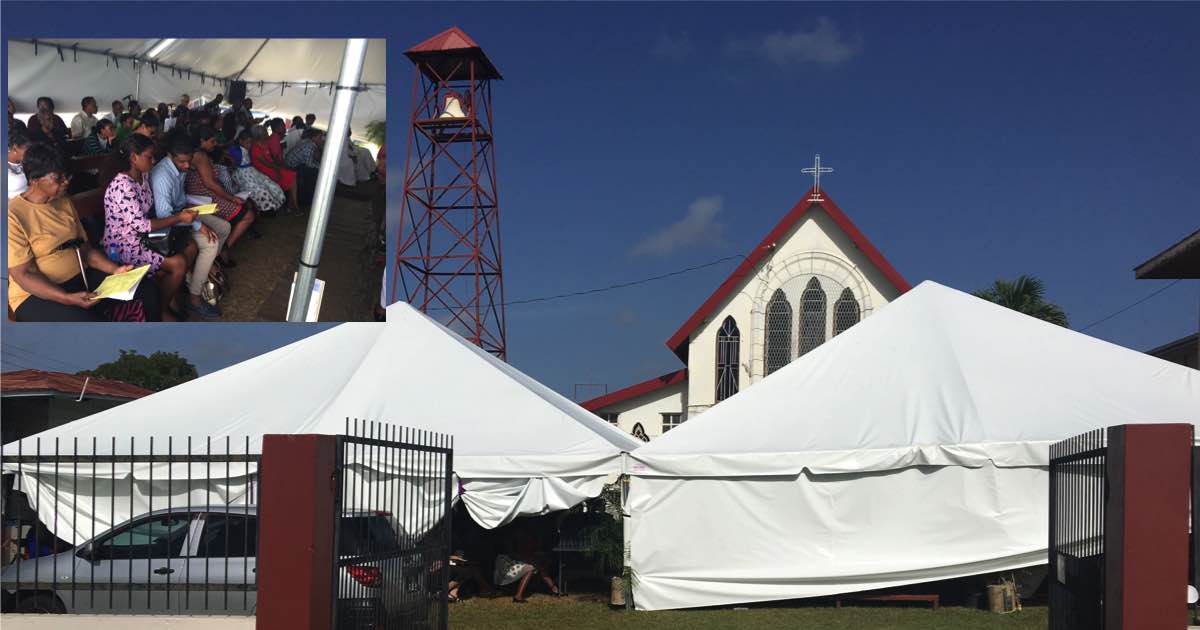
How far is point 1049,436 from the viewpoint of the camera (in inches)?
597

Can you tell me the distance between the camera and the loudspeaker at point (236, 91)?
2562 centimetres

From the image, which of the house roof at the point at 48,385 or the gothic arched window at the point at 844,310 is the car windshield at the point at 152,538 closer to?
the house roof at the point at 48,385

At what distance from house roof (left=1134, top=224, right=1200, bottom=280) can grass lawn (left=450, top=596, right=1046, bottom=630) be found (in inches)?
269

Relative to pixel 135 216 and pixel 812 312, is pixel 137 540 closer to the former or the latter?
pixel 135 216

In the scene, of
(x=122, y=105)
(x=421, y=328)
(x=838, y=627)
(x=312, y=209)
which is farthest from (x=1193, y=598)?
(x=122, y=105)

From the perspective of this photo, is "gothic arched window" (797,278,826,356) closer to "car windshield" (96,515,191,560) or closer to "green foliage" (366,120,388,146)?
"green foliage" (366,120,388,146)

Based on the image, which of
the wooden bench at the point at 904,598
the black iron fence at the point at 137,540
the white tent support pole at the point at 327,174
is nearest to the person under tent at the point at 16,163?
the white tent support pole at the point at 327,174

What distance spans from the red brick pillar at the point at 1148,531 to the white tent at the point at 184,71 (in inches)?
820

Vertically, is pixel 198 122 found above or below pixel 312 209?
above

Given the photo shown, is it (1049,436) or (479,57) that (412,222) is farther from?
(1049,436)

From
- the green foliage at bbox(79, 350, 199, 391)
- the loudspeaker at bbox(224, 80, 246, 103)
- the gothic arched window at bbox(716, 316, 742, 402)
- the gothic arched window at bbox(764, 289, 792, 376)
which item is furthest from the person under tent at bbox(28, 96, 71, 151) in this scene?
the green foliage at bbox(79, 350, 199, 391)

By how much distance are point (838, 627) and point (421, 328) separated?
7758 mm

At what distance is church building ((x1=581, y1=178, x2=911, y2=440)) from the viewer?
2923 centimetres

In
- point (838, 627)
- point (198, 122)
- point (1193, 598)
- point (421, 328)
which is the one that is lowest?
point (838, 627)
